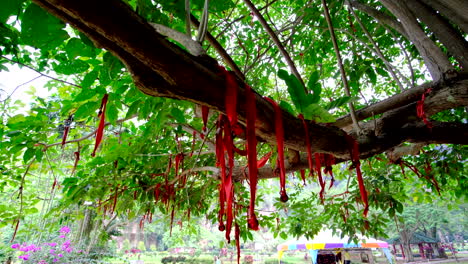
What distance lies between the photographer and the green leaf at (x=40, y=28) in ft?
1.85

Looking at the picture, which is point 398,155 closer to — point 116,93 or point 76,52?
point 116,93

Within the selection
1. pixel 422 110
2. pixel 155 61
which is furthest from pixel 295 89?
pixel 422 110

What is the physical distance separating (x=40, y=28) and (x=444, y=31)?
2.21m

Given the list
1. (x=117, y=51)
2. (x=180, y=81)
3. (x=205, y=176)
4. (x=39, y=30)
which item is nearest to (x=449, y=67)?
(x=180, y=81)

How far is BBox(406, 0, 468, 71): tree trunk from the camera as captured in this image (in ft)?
5.17

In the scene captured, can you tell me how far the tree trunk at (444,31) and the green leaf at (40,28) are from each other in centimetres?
201

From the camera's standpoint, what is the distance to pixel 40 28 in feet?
1.93

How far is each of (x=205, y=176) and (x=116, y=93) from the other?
201 centimetres

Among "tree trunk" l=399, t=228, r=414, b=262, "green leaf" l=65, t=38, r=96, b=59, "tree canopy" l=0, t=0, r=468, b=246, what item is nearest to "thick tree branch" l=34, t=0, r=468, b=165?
"tree canopy" l=0, t=0, r=468, b=246

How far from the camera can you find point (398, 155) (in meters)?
2.03

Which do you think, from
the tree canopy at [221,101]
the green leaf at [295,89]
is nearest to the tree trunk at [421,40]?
the tree canopy at [221,101]

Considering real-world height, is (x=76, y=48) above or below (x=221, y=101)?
above

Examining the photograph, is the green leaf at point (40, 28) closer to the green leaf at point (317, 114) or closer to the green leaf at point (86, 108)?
the green leaf at point (86, 108)

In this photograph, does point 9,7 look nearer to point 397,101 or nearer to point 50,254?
point 397,101
